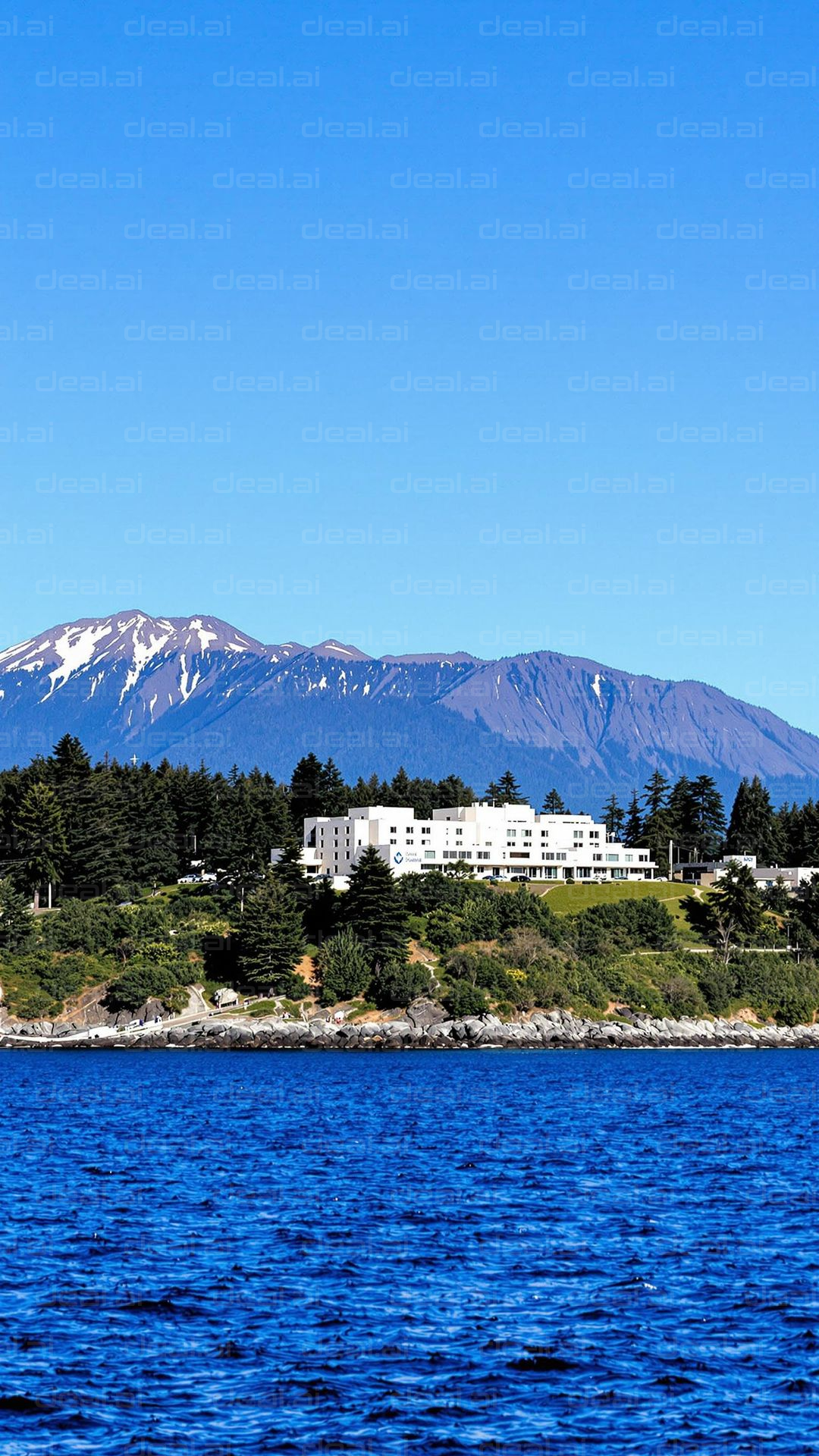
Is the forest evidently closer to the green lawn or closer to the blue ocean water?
the green lawn

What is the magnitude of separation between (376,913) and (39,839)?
36.8 metres

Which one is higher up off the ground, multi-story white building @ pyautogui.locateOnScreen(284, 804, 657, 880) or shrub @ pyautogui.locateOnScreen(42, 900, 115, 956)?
multi-story white building @ pyautogui.locateOnScreen(284, 804, 657, 880)

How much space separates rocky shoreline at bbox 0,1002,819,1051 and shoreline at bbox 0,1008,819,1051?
62 millimetres

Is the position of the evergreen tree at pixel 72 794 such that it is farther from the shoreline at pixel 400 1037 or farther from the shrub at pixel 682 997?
the shrub at pixel 682 997

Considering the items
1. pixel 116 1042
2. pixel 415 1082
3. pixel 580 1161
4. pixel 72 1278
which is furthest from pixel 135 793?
pixel 72 1278

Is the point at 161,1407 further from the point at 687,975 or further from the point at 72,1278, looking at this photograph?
the point at 687,975

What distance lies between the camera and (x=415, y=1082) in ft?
312

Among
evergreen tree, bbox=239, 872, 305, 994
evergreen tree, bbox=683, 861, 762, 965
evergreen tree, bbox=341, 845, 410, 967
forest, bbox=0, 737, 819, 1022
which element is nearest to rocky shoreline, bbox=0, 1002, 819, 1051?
forest, bbox=0, 737, 819, 1022

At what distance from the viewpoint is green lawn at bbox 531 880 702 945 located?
564ft

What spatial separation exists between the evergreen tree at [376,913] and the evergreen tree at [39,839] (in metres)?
31.5

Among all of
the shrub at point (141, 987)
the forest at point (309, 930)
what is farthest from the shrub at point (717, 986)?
the shrub at point (141, 987)

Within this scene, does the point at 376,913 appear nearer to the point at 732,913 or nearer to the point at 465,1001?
the point at 465,1001

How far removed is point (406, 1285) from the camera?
3556 cm

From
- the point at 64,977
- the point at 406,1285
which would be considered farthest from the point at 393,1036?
the point at 406,1285
